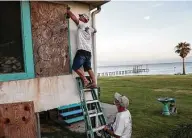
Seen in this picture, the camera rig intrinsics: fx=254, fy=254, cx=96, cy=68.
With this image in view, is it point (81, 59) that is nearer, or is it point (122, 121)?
point (122, 121)

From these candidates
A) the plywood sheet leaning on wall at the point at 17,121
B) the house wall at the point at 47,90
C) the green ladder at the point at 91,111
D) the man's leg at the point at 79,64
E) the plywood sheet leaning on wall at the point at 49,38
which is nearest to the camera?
the plywood sheet leaning on wall at the point at 17,121

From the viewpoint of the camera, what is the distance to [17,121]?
15.1ft

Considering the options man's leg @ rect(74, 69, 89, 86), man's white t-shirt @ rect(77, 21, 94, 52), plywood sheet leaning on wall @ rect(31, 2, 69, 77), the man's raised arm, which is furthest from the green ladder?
the man's raised arm

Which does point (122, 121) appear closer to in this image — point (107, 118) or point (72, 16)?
point (72, 16)

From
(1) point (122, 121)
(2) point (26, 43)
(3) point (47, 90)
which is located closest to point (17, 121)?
(3) point (47, 90)

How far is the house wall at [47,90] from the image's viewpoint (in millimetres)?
5227

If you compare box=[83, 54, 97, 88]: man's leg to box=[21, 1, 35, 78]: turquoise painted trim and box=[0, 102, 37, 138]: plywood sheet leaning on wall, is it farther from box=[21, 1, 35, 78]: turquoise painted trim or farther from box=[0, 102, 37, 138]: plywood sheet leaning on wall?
box=[0, 102, 37, 138]: plywood sheet leaning on wall

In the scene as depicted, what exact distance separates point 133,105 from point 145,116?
218 cm

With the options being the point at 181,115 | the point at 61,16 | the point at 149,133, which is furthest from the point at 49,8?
the point at 181,115

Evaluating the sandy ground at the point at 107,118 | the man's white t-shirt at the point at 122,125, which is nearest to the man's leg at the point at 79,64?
the man's white t-shirt at the point at 122,125

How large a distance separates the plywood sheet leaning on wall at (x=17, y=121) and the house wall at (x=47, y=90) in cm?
64

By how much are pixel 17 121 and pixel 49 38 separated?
7.10 ft

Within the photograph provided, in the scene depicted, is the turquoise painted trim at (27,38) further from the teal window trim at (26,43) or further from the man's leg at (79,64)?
the man's leg at (79,64)

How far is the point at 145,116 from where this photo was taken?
964 centimetres
